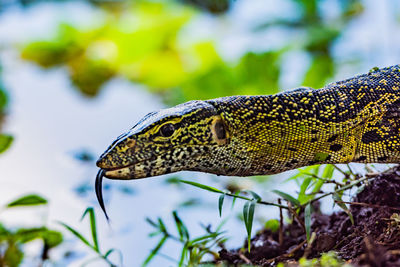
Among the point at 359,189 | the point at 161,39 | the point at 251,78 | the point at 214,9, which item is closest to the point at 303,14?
the point at 214,9

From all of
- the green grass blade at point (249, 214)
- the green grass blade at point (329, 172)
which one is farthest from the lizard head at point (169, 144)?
the green grass blade at point (329, 172)

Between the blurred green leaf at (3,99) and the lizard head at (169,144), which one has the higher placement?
the blurred green leaf at (3,99)

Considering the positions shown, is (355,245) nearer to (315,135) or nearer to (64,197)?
(315,135)

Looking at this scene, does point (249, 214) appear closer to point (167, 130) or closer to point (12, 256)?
point (167, 130)

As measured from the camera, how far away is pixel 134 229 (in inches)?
173

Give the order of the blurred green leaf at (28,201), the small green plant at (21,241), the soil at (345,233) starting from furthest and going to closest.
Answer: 1. the small green plant at (21,241)
2. the blurred green leaf at (28,201)
3. the soil at (345,233)

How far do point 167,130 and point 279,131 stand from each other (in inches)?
22.4

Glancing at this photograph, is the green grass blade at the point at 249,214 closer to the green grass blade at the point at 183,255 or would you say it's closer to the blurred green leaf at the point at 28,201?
the green grass blade at the point at 183,255

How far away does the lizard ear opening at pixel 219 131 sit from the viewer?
2303mm

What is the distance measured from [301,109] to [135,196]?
2945 mm

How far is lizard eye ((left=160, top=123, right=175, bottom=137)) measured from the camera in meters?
2.24

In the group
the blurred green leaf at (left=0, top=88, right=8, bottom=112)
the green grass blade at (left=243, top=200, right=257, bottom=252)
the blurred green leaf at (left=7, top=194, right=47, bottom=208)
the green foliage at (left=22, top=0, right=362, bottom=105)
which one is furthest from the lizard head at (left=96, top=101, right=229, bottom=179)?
the blurred green leaf at (left=0, top=88, right=8, bottom=112)

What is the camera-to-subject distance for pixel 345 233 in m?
2.43

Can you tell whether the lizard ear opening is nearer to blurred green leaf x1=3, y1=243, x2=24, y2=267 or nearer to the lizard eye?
the lizard eye
